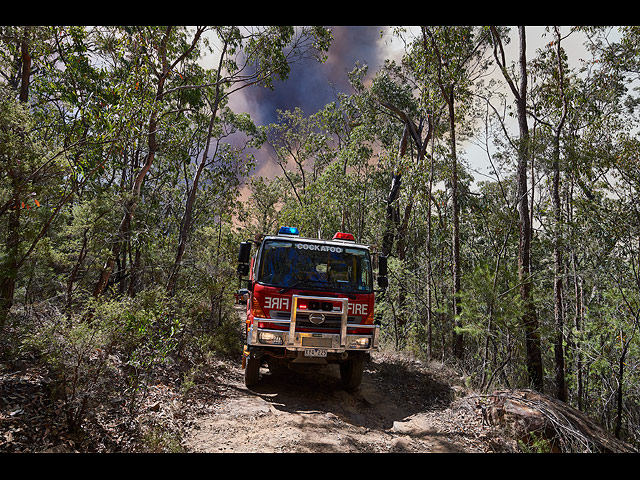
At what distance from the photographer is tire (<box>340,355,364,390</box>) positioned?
21.7ft

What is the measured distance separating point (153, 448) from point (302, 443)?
1677 mm

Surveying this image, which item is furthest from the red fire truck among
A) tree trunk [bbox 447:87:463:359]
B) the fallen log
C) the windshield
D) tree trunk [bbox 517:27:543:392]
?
tree trunk [bbox 447:87:463:359]

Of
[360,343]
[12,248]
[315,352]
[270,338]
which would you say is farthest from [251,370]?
[12,248]

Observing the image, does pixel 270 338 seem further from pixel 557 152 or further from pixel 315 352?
pixel 557 152

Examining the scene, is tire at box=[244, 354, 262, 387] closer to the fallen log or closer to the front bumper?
the front bumper

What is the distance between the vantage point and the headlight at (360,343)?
6156 millimetres

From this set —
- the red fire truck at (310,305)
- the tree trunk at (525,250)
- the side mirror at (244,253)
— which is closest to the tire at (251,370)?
the red fire truck at (310,305)

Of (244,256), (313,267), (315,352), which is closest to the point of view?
(315,352)

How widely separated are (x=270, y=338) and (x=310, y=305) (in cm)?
83

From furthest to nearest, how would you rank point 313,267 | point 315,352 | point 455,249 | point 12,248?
point 455,249
point 313,267
point 315,352
point 12,248

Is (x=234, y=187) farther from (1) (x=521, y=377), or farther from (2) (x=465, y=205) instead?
(1) (x=521, y=377)

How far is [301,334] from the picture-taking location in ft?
19.2

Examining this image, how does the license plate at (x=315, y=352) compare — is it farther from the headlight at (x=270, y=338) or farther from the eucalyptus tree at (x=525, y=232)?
the eucalyptus tree at (x=525, y=232)
